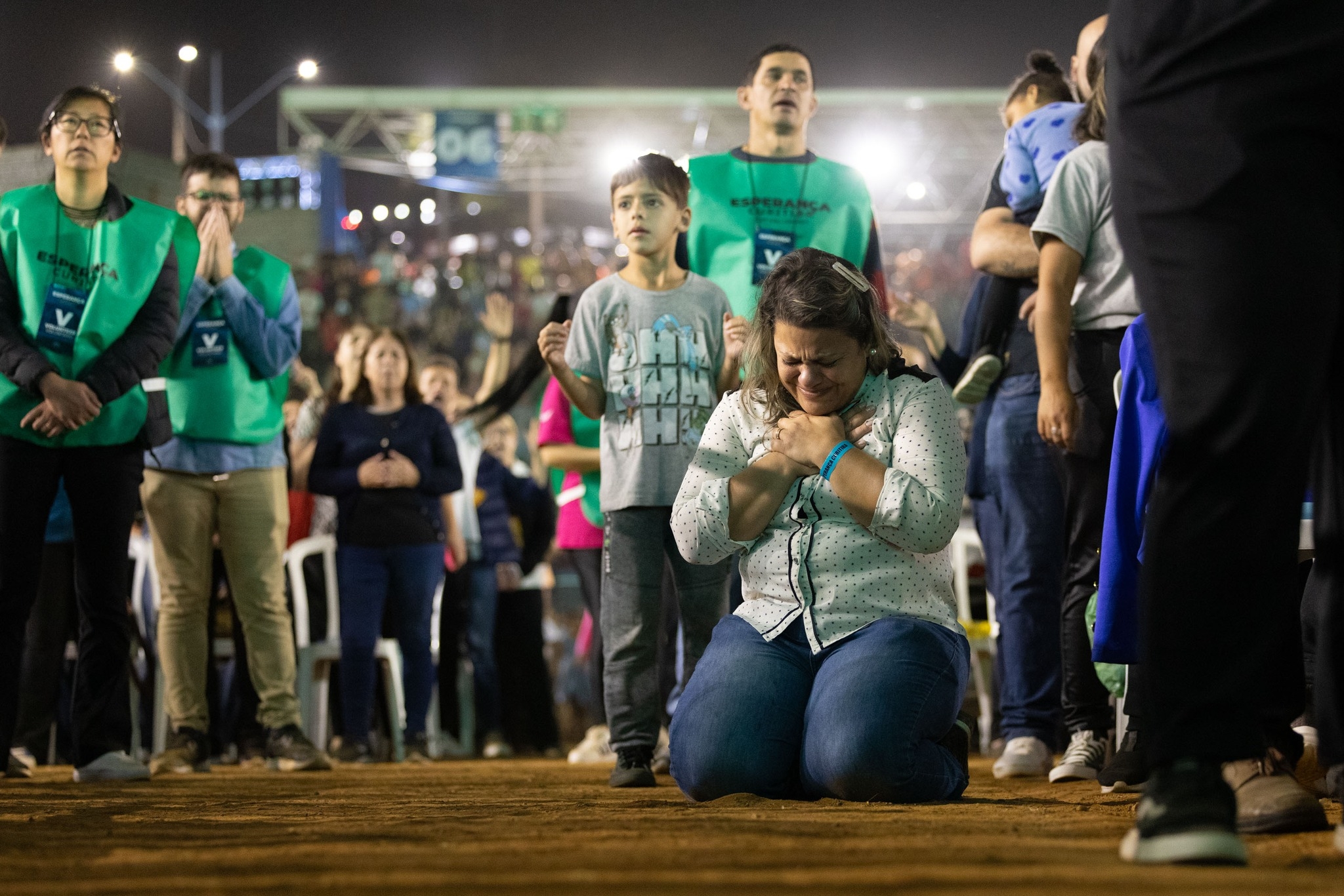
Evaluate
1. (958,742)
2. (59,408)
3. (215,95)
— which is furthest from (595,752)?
(215,95)

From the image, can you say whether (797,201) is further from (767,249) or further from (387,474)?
(387,474)

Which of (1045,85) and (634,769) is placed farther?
(1045,85)

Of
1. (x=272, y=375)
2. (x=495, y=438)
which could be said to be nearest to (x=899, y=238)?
(x=495, y=438)

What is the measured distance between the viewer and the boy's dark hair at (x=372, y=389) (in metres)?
6.10

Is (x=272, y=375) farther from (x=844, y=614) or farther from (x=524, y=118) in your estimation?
(x=524, y=118)

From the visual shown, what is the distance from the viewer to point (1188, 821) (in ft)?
5.46

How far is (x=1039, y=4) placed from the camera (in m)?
17.5

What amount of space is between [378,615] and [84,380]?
1.87 metres

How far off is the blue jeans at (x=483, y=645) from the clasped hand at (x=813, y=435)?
4.42 m

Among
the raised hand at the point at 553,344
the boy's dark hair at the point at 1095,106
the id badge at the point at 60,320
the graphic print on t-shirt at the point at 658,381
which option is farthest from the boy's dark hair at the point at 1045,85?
the id badge at the point at 60,320

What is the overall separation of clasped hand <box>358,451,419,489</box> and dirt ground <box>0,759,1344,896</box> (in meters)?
2.73

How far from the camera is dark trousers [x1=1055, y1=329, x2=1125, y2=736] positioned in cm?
350

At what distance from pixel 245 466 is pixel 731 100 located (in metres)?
18.1

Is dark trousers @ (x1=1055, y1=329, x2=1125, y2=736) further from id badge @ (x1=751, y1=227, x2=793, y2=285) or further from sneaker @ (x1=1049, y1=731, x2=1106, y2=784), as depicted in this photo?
id badge @ (x1=751, y1=227, x2=793, y2=285)
